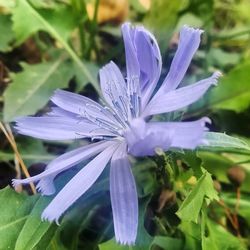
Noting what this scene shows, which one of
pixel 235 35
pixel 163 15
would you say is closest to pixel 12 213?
pixel 163 15

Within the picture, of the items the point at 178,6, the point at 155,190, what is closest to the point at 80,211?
the point at 155,190

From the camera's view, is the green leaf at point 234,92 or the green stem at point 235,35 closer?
the green leaf at point 234,92

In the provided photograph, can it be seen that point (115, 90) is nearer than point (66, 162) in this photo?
No

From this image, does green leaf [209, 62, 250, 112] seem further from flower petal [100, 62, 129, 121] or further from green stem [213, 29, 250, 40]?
flower petal [100, 62, 129, 121]

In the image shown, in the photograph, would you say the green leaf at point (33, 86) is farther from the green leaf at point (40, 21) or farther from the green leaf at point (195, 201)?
the green leaf at point (195, 201)

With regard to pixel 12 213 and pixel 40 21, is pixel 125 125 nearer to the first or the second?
pixel 12 213

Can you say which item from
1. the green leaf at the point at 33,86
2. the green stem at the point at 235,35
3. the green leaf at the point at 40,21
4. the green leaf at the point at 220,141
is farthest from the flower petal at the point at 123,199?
the green stem at the point at 235,35

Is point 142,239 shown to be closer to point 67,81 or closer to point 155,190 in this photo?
point 155,190
